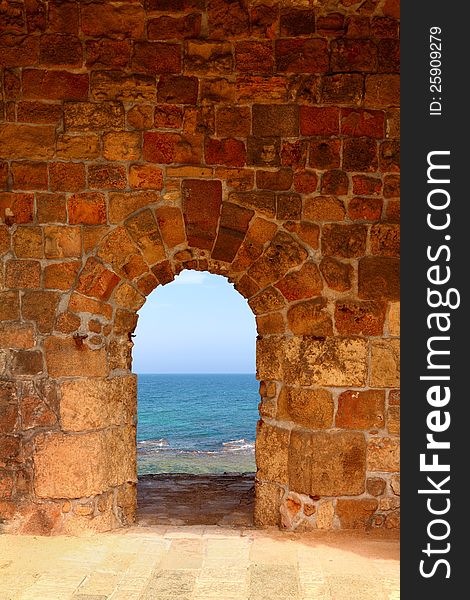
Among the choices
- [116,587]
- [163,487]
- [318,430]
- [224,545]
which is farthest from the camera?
[163,487]

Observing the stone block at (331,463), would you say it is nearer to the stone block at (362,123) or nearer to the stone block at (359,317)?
the stone block at (359,317)

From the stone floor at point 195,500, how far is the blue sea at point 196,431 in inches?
203

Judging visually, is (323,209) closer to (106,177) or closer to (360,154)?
(360,154)

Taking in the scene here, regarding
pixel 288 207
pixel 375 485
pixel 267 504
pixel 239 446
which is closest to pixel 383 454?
pixel 375 485

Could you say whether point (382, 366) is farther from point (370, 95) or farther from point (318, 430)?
point (370, 95)

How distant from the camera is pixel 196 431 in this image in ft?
107

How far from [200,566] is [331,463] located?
3.73 ft

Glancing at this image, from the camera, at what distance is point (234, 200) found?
4.01 meters

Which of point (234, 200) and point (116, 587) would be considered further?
point (234, 200)

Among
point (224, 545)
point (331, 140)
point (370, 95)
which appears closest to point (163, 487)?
point (224, 545)

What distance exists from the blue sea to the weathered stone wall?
23.8ft

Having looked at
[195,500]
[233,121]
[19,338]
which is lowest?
[195,500]

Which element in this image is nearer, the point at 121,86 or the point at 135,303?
the point at 121,86

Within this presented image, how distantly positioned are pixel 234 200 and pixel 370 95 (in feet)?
4.02
